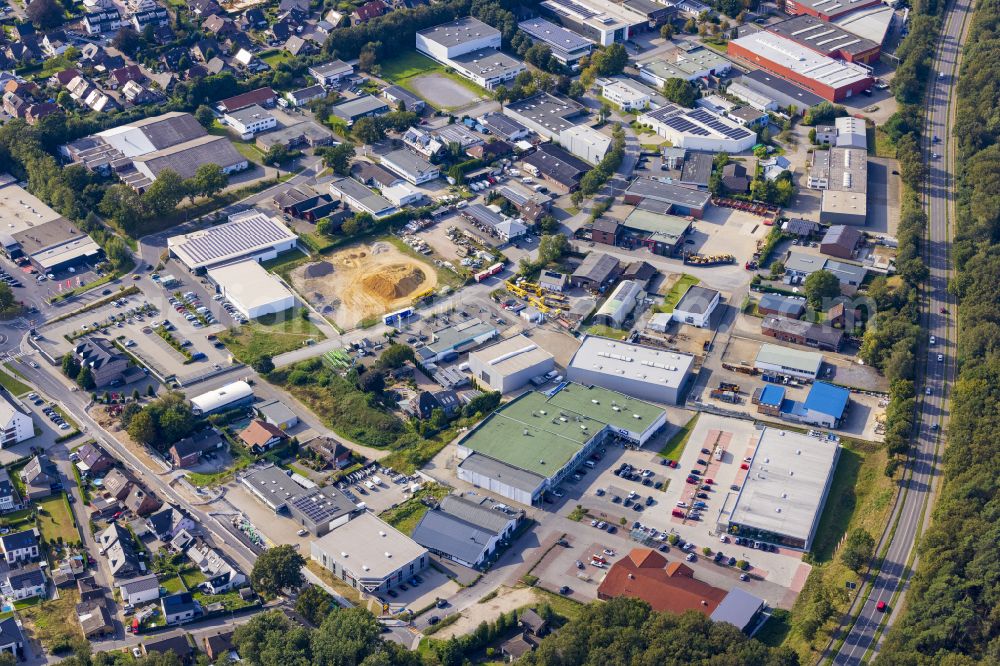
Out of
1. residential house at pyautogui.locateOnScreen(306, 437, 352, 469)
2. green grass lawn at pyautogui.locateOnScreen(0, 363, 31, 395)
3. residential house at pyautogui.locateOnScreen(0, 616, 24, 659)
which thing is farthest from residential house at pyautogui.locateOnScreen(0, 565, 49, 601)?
green grass lawn at pyautogui.locateOnScreen(0, 363, 31, 395)

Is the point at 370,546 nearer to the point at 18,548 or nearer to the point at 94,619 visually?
the point at 94,619

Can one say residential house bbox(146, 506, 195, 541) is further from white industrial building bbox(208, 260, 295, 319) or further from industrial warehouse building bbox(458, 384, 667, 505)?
white industrial building bbox(208, 260, 295, 319)

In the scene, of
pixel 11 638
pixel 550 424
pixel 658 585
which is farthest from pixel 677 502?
pixel 11 638

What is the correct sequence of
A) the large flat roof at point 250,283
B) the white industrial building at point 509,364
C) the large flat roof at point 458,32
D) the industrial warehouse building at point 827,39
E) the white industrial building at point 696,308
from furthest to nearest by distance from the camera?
the large flat roof at point 458,32
the industrial warehouse building at point 827,39
the large flat roof at point 250,283
the white industrial building at point 696,308
the white industrial building at point 509,364

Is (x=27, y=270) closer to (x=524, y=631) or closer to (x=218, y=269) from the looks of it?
(x=218, y=269)

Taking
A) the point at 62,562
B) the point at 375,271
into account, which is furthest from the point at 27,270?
the point at 62,562

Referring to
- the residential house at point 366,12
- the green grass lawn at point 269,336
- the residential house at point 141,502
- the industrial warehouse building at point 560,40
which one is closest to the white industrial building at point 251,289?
Result: the green grass lawn at point 269,336

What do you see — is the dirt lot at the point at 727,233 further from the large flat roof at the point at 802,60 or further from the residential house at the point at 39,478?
the residential house at the point at 39,478
